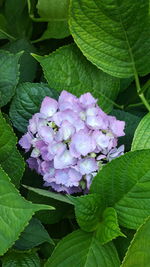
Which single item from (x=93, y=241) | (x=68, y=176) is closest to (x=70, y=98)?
(x=68, y=176)

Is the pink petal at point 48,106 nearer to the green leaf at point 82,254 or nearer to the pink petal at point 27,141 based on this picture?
the pink petal at point 27,141

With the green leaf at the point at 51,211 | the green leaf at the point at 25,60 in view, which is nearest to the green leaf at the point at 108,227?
the green leaf at the point at 51,211

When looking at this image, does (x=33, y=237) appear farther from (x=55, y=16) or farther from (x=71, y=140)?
(x=55, y=16)

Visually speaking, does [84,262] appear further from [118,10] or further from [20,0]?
[20,0]

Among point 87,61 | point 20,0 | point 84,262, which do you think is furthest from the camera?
point 20,0

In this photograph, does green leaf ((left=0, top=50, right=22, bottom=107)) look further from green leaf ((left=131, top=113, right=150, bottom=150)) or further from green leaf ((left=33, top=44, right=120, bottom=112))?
green leaf ((left=131, top=113, right=150, bottom=150))

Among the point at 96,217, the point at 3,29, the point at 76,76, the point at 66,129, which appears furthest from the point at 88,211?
the point at 3,29
